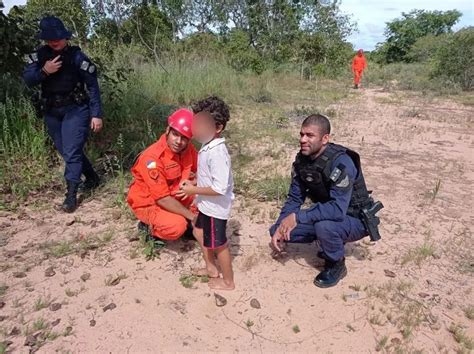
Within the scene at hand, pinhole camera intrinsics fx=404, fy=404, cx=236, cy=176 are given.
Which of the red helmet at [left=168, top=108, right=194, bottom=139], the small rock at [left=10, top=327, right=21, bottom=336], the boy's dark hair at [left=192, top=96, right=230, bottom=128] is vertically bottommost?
the small rock at [left=10, top=327, right=21, bottom=336]

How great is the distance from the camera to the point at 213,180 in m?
2.40

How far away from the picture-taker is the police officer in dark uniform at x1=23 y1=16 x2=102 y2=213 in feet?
11.6

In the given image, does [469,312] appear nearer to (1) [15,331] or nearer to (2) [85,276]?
(2) [85,276]

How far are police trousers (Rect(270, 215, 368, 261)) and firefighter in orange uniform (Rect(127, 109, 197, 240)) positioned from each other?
2.74ft

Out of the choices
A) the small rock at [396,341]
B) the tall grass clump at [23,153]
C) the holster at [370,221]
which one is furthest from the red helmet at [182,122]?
the tall grass clump at [23,153]

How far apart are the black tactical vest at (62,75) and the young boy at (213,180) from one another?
1.77 meters

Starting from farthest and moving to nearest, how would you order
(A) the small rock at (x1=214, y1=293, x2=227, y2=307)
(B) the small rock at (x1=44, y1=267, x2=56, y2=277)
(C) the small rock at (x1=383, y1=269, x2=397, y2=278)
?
(C) the small rock at (x1=383, y1=269, x2=397, y2=278), (B) the small rock at (x1=44, y1=267, x2=56, y2=277), (A) the small rock at (x1=214, y1=293, x2=227, y2=307)

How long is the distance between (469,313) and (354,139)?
4304 mm

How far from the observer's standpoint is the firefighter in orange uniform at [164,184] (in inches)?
112

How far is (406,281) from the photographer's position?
9.63 ft

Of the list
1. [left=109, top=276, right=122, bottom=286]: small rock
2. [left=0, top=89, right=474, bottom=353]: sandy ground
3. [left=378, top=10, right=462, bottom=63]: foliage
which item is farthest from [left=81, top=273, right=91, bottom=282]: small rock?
[left=378, top=10, right=462, bottom=63]: foliage

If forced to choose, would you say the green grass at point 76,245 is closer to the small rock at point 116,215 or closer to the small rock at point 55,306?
the small rock at point 116,215

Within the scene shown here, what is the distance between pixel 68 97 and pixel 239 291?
2337mm

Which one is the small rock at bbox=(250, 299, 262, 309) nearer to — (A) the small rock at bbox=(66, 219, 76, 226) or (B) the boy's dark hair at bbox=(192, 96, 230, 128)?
(B) the boy's dark hair at bbox=(192, 96, 230, 128)
